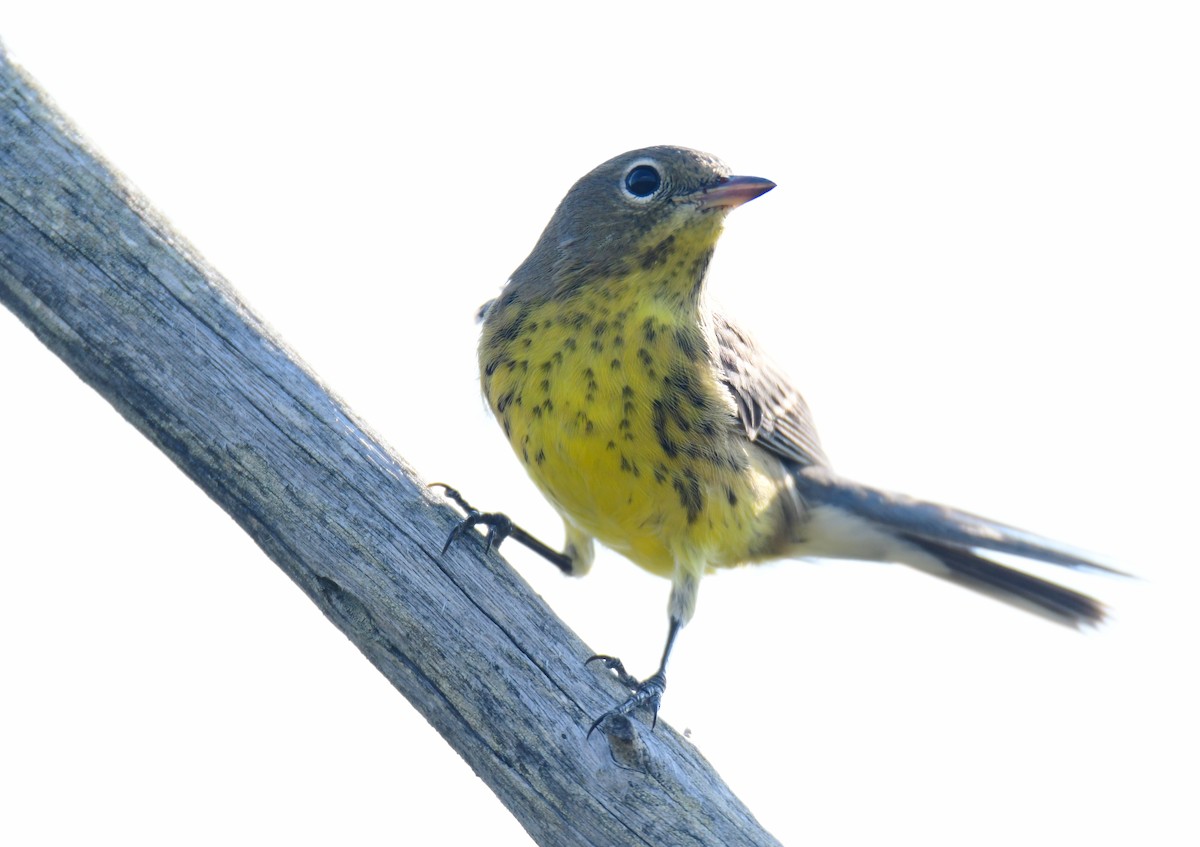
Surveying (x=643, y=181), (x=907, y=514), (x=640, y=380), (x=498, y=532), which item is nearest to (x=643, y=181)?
(x=643, y=181)

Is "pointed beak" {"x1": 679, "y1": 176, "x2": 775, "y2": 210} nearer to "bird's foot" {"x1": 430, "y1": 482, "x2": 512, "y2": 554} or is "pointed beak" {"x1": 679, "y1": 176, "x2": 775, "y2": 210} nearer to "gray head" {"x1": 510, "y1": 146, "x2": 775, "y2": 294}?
"gray head" {"x1": 510, "y1": 146, "x2": 775, "y2": 294}

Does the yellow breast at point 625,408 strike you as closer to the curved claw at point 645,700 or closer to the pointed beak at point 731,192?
the pointed beak at point 731,192

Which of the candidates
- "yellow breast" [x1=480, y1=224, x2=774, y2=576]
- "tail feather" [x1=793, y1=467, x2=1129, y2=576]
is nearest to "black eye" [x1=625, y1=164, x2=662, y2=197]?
"yellow breast" [x1=480, y1=224, x2=774, y2=576]

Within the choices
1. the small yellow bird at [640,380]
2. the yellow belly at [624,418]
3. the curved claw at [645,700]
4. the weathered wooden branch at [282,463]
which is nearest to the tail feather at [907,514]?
the small yellow bird at [640,380]

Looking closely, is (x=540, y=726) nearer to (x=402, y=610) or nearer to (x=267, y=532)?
(x=402, y=610)

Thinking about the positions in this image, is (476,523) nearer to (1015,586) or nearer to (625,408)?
(625,408)

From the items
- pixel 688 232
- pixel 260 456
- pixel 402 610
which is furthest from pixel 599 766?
pixel 688 232
